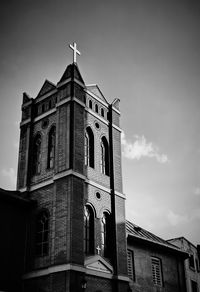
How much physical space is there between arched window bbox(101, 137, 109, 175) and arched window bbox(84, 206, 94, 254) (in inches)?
112

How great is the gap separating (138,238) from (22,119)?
31.5 feet

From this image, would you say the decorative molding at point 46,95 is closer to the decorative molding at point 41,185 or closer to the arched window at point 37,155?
the arched window at point 37,155

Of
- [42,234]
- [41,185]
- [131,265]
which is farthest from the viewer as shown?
[131,265]

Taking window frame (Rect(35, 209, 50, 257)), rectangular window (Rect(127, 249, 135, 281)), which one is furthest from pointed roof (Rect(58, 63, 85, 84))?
rectangular window (Rect(127, 249, 135, 281))

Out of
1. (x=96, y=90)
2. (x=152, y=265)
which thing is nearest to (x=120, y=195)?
(x=96, y=90)

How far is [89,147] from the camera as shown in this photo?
20203 millimetres

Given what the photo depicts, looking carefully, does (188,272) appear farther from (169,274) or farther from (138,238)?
(138,238)

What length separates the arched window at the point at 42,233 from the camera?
1741cm

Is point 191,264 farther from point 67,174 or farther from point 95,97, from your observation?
point 67,174

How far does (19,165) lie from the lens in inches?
817

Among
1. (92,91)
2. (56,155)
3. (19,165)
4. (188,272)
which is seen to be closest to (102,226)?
(56,155)

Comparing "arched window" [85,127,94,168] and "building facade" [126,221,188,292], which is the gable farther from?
"arched window" [85,127,94,168]

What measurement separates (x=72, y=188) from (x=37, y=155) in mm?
4033

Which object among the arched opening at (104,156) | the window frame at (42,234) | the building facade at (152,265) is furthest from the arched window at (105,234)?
the window frame at (42,234)
